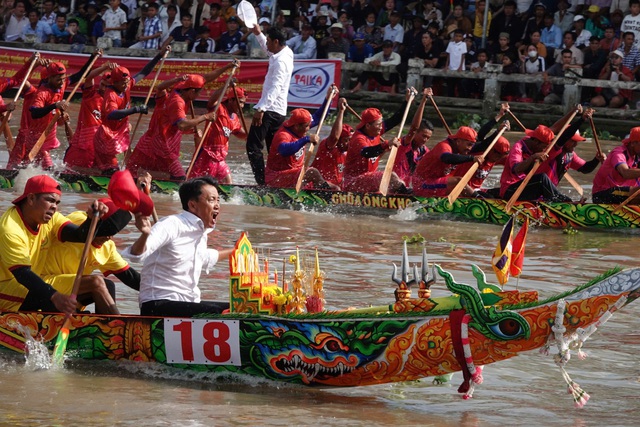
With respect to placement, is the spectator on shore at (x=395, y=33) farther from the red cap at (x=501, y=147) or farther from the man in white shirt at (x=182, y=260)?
the man in white shirt at (x=182, y=260)

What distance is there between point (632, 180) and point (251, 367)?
6.94 meters

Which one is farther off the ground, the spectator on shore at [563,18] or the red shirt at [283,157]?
the spectator on shore at [563,18]

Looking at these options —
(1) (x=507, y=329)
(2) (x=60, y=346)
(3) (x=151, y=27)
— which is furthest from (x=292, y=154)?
(3) (x=151, y=27)

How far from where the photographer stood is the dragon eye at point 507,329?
236 inches

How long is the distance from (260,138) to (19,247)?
705 centimetres

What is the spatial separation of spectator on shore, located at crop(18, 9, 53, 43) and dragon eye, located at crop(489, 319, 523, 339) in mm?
19586

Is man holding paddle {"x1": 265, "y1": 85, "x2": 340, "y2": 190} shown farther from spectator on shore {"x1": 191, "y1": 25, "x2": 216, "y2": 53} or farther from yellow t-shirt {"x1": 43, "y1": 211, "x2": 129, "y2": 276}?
spectator on shore {"x1": 191, "y1": 25, "x2": 216, "y2": 53}

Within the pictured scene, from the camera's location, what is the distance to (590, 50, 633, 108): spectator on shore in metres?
18.8

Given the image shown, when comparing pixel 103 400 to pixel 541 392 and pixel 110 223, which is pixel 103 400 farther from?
pixel 541 392

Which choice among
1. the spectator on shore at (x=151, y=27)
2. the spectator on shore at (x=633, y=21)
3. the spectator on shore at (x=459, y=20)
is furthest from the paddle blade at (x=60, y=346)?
→ the spectator on shore at (x=151, y=27)

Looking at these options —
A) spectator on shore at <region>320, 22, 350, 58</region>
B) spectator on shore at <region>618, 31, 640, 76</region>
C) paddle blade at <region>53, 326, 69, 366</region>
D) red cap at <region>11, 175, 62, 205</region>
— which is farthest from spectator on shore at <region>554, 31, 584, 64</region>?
paddle blade at <region>53, 326, 69, 366</region>

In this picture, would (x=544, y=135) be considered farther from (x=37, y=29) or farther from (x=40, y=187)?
(x=37, y=29)

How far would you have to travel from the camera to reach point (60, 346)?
6.83 metres

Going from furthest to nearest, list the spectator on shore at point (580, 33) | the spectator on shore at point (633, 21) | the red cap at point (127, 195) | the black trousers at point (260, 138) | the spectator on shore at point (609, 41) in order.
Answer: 1. the spectator on shore at point (580, 33)
2. the spectator on shore at point (609, 41)
3. the spectator on shore at point (633, 21)
4. the black trousers at point (260, 138)
5. the red cap at point (127, 195)
